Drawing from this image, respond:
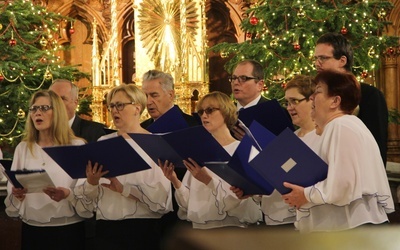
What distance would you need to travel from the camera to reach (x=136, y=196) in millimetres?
3760

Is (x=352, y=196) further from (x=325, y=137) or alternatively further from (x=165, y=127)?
(x=165, y=127)

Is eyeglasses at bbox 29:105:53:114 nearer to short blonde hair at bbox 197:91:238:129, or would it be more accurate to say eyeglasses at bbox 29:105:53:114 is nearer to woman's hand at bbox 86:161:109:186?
woman's hand at bbox 86:161:109:186

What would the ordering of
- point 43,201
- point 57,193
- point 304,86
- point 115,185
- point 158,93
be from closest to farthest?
point 304,86 < point 115,185 < point 57,193 < point 43,201 < point 158,93

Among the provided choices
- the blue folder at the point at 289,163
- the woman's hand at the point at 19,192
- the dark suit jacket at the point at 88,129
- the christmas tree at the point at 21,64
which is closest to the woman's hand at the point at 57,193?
the woman's hand at the point at 19,192

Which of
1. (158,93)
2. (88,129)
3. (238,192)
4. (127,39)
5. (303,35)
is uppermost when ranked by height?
(127,39)

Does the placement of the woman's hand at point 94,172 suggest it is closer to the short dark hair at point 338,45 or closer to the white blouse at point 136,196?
the white blouse at point 136,196

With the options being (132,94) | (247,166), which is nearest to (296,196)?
(247,166)

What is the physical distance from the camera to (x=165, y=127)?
3.87 m

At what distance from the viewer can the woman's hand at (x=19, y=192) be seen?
12.6 ft

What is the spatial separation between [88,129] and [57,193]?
124cm

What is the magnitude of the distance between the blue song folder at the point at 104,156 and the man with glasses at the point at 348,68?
3.17 feet

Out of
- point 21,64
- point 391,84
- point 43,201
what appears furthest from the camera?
point 391,84

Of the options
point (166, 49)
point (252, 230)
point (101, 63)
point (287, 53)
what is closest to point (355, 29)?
point (287, 53)

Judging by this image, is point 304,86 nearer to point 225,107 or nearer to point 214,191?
point 225,107
